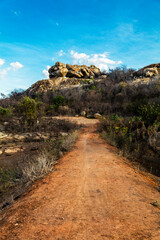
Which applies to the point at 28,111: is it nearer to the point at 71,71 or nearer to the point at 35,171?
the point at 35,171

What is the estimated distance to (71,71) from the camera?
3600 cm

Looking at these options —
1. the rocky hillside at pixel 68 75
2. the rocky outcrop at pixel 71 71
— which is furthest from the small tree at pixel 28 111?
the rocky outcrop at pixel 71 71

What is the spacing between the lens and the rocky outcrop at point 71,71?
35.8 metres

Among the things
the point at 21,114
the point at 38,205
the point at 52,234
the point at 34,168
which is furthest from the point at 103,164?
the point at 21,114

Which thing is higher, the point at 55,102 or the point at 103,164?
the point at 55,102

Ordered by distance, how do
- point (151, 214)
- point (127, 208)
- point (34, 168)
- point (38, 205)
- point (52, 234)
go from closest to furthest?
point (52, 234) < point (151, 214) < point (127, 208) < point (38, 205) < point (34, 168)

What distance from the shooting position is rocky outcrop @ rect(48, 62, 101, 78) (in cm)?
3581

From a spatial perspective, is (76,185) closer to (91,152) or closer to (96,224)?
(96,224)

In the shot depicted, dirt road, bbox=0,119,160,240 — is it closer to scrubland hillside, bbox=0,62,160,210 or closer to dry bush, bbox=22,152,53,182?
dry bush, bbox=22,152,53,182

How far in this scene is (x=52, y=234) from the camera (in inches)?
74.1

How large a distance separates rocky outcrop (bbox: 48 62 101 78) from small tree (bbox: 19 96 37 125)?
87.3ft

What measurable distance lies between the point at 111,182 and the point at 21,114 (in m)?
8.90

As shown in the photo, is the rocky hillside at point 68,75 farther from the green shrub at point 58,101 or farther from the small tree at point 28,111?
the small tree at point 28,111

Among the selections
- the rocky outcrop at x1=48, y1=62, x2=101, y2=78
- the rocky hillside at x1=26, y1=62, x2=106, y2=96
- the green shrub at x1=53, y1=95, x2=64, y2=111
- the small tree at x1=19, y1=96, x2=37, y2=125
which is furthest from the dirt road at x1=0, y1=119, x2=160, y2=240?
the rocky outcrop at x1=48, y1=62, x2=101, y2=78
